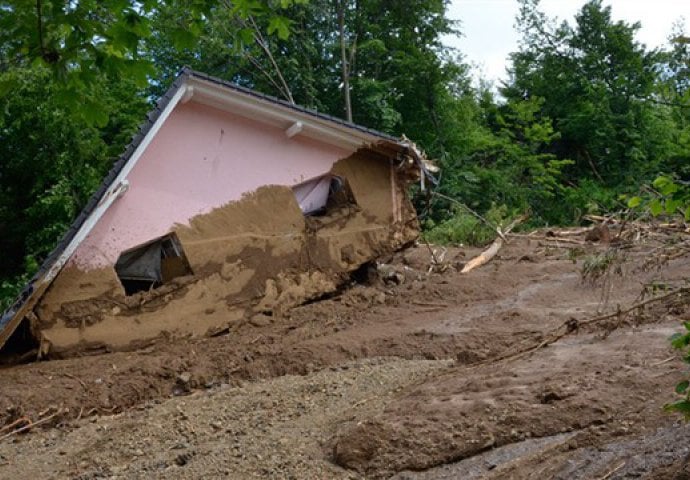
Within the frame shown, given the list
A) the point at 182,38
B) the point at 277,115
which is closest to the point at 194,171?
the point at 277,115

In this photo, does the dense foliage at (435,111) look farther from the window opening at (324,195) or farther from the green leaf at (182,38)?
the green leaf at (182,38)

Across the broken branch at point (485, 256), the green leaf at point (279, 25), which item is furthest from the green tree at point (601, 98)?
the green leaf at point (279, 25)

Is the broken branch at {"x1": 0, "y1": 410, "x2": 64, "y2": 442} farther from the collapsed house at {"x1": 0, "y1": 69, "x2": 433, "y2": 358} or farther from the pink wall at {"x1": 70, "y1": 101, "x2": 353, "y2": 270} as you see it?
the pink wall at {"x1": 70, "y1": 101, "x2": 353, "y2": 270}

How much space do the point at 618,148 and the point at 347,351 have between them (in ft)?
79.6

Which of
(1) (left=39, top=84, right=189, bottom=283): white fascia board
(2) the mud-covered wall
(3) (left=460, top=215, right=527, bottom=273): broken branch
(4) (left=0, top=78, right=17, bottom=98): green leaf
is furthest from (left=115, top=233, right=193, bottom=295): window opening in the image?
(4) (left=0, top=78, right=17, bottom=98): green leaf

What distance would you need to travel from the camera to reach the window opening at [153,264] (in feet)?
33.8

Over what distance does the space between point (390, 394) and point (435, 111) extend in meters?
27.5

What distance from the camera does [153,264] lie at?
1044 cm

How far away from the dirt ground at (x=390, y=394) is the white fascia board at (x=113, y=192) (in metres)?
1.18

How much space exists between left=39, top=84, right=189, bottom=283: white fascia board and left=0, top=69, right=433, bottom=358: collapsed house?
0.06ft

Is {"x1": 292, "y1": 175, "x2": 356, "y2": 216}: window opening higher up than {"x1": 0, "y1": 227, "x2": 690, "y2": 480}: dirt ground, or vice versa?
{"x1": 292, "y1": 175, "x2": 356, "y2": 216}: window opening

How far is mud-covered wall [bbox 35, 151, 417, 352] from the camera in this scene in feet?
31.1

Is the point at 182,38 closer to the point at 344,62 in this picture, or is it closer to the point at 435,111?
the point at 344,62

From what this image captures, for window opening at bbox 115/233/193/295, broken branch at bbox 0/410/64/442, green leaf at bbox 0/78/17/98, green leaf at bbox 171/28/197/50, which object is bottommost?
broken branch at bbox 0/410/64/442
